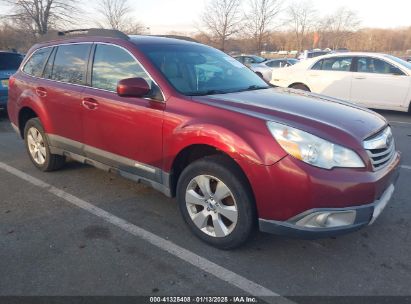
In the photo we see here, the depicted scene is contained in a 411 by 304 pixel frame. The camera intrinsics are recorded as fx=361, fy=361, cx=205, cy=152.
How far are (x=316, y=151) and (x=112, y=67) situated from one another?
2.28 m

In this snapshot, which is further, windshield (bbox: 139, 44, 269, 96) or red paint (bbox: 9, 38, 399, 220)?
windshield (bbox: 139, 44, 269, 96)

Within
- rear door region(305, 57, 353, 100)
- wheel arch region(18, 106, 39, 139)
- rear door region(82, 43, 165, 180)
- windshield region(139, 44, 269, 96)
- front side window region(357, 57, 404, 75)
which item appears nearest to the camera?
rear door region(82, 43, 165, 180)

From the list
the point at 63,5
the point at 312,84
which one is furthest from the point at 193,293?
the point at 63,5

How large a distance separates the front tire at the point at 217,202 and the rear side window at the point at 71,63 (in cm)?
186

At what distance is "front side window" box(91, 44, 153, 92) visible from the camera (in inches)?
138

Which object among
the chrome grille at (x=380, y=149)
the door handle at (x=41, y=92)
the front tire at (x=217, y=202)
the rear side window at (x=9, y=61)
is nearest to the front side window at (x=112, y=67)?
the door handle at (x=41, y=92)

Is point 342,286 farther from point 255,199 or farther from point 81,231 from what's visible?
point 81,231

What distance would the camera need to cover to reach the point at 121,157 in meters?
3.66

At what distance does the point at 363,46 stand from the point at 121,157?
57.9 metres

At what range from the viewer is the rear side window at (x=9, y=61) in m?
8.63

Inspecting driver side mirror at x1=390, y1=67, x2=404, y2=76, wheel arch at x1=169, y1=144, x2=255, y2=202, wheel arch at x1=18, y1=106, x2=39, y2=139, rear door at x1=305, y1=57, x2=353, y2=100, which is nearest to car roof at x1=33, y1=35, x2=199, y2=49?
wheel arch at x1=18, y1=106, x2=39, y2=139

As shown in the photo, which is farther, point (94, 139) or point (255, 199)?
point (94, 139)

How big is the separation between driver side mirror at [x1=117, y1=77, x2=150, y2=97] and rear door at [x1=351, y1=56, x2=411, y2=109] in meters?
7.32

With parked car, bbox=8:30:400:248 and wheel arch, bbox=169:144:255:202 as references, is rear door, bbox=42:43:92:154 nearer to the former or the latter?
parked car, bbox=8:30:400:248
